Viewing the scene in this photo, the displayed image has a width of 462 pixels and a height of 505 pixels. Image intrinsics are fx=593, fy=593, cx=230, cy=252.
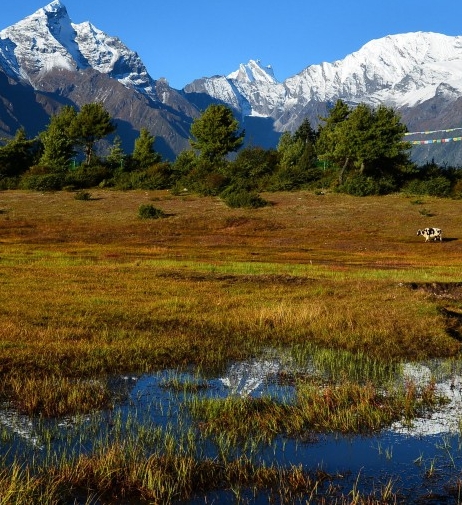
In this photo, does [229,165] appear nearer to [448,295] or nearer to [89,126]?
[89,126]

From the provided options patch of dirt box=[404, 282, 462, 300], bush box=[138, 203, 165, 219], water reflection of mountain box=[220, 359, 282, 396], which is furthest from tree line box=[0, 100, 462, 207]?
water reflection of mountain box=[220, 359, 282, 396]

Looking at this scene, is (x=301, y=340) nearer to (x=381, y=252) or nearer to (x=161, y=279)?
Answer: (x=161, y=279)

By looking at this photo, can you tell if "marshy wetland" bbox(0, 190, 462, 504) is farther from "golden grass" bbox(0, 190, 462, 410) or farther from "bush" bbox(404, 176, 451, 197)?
"bush" bbox(404, 176, 451, 197)

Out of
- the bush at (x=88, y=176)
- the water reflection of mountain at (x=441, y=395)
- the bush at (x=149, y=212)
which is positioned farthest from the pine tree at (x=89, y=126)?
the water reflection of mountain at (x=441, y=395)

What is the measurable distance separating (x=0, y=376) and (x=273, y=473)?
7.01m

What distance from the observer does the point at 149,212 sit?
2813 inches

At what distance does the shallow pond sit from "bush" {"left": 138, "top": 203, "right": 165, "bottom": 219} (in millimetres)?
59286

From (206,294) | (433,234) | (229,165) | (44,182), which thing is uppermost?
(229,165)

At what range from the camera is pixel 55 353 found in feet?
47.0

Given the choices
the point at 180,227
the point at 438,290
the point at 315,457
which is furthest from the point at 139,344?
the point at 180,227

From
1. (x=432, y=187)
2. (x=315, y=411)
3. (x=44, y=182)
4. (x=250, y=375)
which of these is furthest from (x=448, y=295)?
(x=44, y=182)

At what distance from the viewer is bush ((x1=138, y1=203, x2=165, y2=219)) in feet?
233

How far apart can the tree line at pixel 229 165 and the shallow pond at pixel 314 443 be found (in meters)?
67.5

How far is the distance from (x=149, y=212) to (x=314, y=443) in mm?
63311
